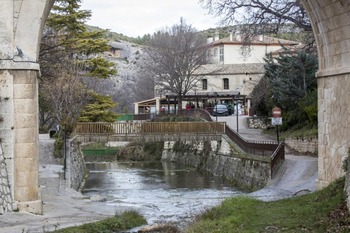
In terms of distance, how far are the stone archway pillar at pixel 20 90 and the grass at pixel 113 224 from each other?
2242mm

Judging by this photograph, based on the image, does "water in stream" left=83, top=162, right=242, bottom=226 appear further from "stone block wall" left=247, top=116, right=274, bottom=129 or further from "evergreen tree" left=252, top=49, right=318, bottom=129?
"stone block wall" left=247, top=116, right=274, bottom=129

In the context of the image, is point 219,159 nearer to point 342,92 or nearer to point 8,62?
point 342,92

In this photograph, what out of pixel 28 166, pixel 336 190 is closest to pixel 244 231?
pixel 336 190

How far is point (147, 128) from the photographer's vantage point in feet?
127

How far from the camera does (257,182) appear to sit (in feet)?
97.3

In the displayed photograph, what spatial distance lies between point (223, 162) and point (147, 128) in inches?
219

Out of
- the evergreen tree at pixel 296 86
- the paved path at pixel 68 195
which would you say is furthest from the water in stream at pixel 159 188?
the evergreen tree at pixel 296 86

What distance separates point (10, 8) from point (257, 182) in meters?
18.4

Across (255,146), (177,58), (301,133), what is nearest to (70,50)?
(255,146)

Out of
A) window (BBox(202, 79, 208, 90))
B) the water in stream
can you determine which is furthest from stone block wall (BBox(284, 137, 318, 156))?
window (BBox(202, 79, 208, 90))

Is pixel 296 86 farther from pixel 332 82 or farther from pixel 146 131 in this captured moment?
pixel 332 82

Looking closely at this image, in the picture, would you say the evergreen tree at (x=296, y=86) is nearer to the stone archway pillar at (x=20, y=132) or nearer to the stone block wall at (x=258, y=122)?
the stone block wall at (x=258, y=122)

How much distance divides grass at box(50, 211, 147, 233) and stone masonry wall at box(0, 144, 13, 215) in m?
2.49

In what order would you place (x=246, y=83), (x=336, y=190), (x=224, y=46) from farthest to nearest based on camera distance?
(x=224, y=46)
(x=246, y=83)
(x=336, y=190)
